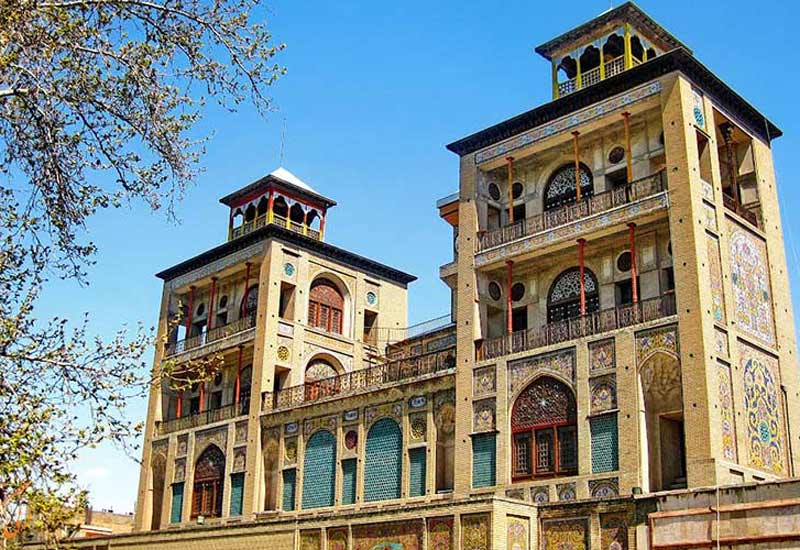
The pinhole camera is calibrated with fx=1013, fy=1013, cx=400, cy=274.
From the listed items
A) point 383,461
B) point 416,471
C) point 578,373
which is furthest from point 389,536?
point 578,373

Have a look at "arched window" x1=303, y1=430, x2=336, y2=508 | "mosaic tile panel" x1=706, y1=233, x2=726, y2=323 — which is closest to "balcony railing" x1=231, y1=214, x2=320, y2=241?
"arched window" x1=303, y1=430, x2=336, y2=508

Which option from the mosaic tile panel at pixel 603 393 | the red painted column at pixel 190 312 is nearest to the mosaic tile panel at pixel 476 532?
the mosaic tile panel at pixel 603 393

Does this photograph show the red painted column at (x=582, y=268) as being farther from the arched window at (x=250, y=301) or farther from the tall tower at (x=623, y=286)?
the arched window at (x=250, y=301)

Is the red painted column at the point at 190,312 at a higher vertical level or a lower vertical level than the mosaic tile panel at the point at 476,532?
higher

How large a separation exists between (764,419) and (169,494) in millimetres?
21919

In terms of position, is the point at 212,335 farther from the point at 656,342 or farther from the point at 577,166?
the point at 656,342

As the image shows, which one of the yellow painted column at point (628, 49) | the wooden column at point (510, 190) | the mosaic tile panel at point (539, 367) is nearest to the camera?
the mosaic tile panel at point (539, 367)

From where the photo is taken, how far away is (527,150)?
29172 mm

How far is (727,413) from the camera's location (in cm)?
2325

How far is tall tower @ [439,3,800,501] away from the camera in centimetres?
→ 2383

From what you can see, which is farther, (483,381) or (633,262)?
(483,381)

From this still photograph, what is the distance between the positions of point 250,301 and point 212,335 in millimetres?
2136

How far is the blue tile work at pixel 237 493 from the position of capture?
34094 millimetres

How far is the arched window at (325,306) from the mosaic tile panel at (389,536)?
13.8m
